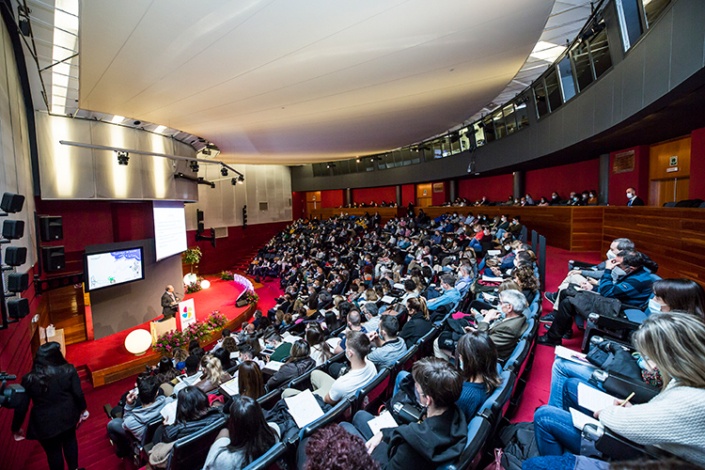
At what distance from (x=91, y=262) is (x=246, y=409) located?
309 inches

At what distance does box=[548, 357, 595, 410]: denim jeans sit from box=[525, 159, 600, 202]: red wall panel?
9.84 metres

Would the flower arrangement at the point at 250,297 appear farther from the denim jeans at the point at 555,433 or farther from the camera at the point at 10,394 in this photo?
the denim jeans at the point at 555,433

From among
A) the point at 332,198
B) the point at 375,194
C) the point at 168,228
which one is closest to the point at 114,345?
the point at 168,228

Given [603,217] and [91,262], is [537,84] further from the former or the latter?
[91,262]

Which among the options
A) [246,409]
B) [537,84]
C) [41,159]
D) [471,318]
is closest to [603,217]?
[537,84]

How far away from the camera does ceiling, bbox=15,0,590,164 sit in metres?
3.61

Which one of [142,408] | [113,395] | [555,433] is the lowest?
[113,395]

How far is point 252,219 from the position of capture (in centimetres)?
2105

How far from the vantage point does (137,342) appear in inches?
296

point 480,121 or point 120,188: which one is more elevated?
point 480,121

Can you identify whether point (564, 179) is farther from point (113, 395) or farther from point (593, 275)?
point (113, 395)

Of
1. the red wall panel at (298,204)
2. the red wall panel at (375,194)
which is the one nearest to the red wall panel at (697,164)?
the red wall panel at (375,194)

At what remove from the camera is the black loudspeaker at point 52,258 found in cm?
555

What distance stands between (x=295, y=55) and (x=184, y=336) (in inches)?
279
